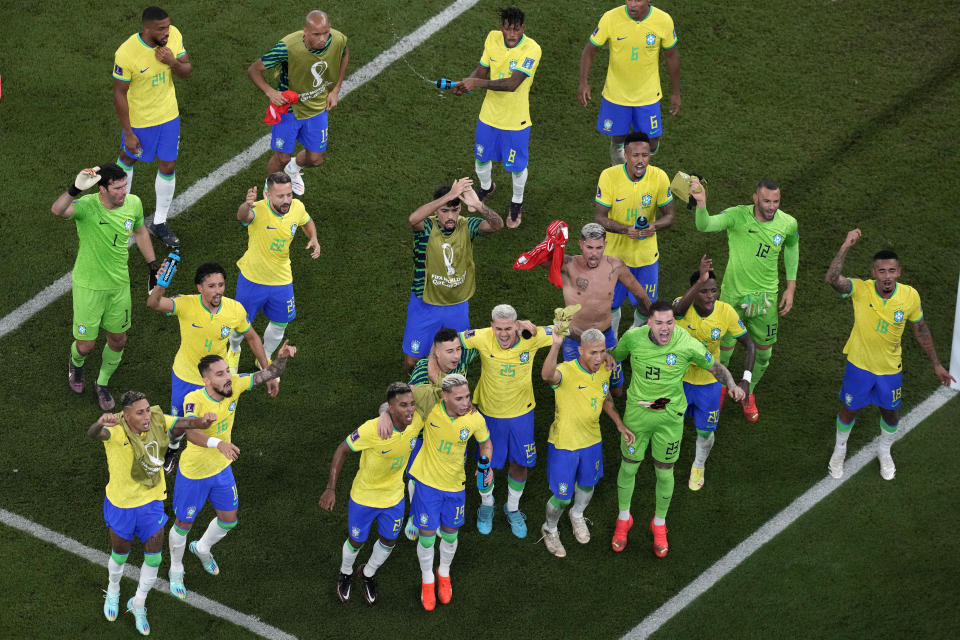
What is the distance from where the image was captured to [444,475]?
38.4 ft

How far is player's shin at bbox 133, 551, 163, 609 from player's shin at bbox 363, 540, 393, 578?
1.73m

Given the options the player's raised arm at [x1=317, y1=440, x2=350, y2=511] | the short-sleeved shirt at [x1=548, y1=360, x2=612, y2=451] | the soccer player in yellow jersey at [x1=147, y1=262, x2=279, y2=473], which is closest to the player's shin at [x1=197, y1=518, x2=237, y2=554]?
the soccer player in yellow jersey at [x1=147, y1=262, x2=279, y2=473]

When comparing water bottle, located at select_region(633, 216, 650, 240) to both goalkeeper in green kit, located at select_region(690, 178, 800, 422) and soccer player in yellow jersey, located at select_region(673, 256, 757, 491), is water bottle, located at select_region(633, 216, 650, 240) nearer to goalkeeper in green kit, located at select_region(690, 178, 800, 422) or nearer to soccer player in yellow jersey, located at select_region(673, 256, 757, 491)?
goalkeeper in green kit, located at select_region(690, 178, 800, 422)

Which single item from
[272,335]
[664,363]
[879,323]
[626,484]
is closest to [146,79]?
[272,335]

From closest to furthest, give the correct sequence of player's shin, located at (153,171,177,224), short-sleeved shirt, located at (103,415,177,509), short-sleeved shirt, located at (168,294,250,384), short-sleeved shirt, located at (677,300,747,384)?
short-sleeved shirt, located at (103,415,177,509)
short-sleeved shirt, located at (168,294,250,384)
short-sleeved shirt, located at (677,300,747,384)
player's shin, located at (153,171,177,224)

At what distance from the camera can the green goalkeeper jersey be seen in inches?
506

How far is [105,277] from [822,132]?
8256 millimetres

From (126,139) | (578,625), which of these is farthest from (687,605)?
(126,139)

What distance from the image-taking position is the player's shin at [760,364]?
13406mm

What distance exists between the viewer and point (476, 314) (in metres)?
14.4

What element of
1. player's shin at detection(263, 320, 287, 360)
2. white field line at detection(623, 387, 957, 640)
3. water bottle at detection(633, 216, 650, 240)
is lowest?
white field line at detection(623, 387, 957, 640)

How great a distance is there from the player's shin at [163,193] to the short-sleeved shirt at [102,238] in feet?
5.22

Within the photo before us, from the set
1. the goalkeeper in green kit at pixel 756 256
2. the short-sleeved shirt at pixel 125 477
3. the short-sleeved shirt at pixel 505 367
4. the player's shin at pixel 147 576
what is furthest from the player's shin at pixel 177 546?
the goalkeeper in green kit at pixel 756 256

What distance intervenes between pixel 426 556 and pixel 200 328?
107 inches
